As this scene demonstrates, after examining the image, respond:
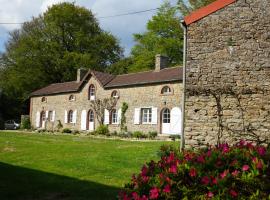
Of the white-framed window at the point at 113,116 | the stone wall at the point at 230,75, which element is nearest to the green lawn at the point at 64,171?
the stone wall at the point at 230,75

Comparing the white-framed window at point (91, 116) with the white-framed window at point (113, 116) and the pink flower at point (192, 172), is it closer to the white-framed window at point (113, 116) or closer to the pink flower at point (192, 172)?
the white-framed window at point (113, 116)

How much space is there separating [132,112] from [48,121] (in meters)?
12.1

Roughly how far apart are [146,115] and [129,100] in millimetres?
2093

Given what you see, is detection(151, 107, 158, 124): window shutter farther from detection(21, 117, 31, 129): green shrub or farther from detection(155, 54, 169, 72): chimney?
detection(21, 117, 31, 129): green shrub

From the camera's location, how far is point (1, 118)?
4216 centimetres

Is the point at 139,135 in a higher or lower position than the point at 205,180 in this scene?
lower

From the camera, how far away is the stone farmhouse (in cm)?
2664

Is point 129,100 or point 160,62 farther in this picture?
point 160,62

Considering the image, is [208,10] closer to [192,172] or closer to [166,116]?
[192,172]

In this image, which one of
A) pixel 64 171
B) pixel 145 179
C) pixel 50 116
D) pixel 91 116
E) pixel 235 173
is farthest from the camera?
pixel 50 116

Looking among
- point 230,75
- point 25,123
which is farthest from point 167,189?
point 25,123

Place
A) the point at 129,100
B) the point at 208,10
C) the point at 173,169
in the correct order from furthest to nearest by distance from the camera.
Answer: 1. the point at 129,100
2. the point at 208,10
3. the point at 173,169

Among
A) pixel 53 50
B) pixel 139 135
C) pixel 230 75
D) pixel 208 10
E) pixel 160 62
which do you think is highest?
pixel 53 50

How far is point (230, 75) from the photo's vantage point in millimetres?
11484
